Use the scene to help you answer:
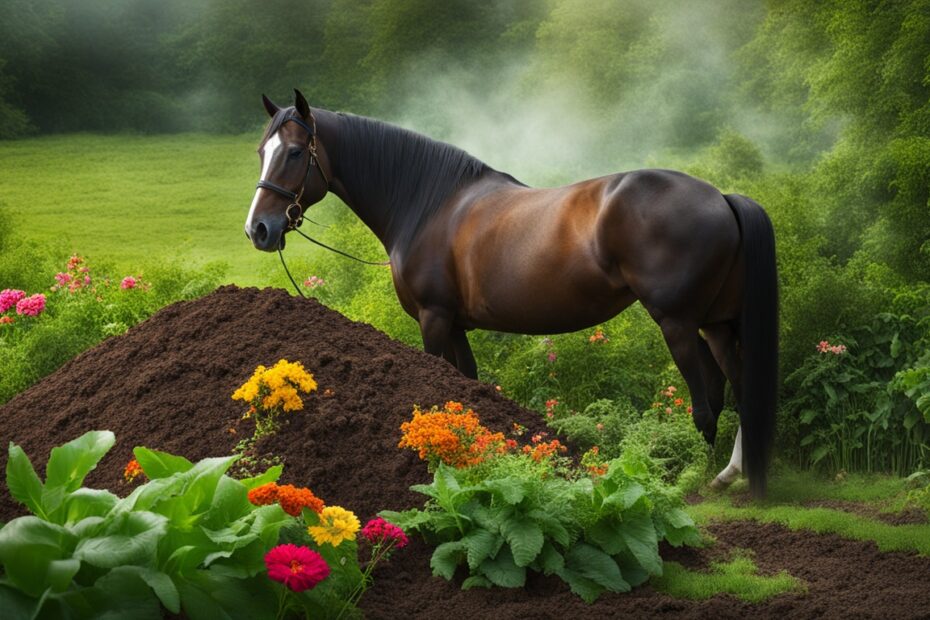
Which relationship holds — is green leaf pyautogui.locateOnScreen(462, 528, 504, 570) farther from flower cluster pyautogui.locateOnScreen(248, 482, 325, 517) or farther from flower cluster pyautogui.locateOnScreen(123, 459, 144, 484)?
flower cluster pyautogui.locateOnScreen(123, 459, 144, 484)

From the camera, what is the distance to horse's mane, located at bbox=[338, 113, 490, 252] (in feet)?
20.2

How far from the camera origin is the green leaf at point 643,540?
3760 millimetres

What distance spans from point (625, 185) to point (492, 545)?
7.24ft

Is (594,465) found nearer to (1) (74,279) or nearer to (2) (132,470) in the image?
(2) (132,470)

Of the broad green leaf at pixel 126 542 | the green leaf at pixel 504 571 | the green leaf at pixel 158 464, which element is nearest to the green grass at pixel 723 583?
the green leaf at pixel 504 571

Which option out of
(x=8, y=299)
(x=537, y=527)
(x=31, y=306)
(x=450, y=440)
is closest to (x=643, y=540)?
→ (x=537, y=527)

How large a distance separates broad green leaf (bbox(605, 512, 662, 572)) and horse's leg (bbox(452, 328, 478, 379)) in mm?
2387

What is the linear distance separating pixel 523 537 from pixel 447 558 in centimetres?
33

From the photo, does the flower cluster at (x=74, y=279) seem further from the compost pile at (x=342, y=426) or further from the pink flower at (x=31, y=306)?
the compost pile at (x=342, y=426)

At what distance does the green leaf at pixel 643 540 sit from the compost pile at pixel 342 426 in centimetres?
11

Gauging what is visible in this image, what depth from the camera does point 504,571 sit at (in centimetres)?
371

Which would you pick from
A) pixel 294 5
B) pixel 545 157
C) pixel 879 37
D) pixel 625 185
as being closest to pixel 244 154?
pixel 294 5

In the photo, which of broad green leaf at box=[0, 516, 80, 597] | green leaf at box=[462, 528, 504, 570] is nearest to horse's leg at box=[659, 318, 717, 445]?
green leaf at box=[462, 528, 504, 570]

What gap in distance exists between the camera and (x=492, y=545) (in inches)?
147
